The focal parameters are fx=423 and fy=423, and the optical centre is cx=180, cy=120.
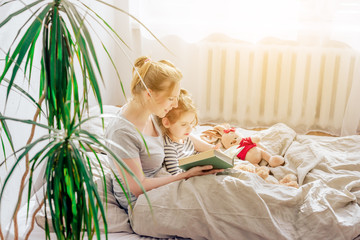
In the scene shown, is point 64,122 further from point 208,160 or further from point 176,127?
point 176,127

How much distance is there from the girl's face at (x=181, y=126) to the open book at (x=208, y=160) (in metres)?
0.25

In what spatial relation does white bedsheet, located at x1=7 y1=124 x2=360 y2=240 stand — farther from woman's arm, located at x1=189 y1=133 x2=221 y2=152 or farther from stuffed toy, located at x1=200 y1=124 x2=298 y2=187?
woman's arm, located at x1=189 y1=133 x2=221 y2=152

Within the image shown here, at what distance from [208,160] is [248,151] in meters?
0.53

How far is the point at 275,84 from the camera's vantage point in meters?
3.08

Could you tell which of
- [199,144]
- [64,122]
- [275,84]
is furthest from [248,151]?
[275,84]

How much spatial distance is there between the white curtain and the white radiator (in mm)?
73

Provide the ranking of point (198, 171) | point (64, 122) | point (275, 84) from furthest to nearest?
point (275, 84)
point (198, 171)
point (64, 122)

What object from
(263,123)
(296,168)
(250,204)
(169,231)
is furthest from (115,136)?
(263,123)

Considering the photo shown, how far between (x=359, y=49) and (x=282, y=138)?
1.24 m

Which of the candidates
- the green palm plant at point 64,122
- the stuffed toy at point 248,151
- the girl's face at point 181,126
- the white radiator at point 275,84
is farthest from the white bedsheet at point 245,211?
the white radiator at point 275,84

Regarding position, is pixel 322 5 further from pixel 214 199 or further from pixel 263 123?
pixel 214 199

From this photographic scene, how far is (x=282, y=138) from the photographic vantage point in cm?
205

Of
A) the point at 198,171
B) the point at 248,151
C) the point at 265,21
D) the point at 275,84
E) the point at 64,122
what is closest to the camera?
the point at 64,122

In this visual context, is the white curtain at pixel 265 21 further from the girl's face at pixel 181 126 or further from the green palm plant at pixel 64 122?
the green palm plant at pixel 64 122
